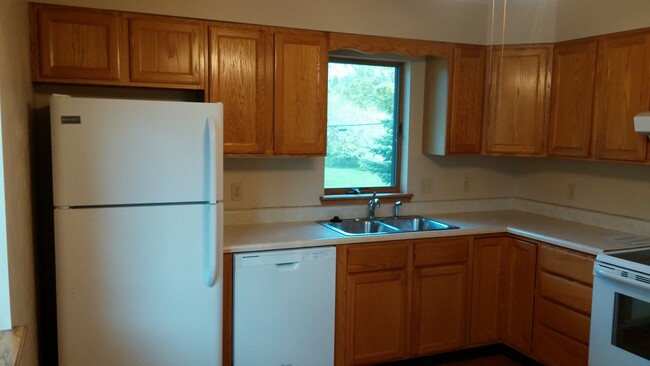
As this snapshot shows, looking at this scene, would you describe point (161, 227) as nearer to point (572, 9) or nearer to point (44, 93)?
point (44, 93)

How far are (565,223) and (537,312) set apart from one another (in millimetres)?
738

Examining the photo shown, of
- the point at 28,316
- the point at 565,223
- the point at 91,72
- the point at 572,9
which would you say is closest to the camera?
the point at 28,316

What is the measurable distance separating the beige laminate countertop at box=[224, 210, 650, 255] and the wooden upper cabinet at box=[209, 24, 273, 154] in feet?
1.66

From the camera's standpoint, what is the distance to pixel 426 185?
149 inches

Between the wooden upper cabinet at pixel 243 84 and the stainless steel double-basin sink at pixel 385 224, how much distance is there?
0.78 meters

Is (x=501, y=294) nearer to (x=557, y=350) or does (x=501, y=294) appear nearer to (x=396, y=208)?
(x=557, y=350)

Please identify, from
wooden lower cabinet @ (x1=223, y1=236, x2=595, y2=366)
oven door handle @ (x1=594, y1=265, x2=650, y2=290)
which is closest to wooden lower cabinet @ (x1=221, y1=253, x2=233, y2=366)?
wooden lower cabinet @ (x1=223, y1=236, x2=595, y2=366)

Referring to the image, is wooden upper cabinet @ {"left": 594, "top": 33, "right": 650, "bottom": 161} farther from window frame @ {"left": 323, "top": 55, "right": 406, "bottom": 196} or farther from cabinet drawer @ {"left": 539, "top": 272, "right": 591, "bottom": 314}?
window frame @ {"left": 323, "top": 55, "right": 406, "bottom": 196}

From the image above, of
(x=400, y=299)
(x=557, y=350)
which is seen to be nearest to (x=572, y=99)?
(x=557, y=350)

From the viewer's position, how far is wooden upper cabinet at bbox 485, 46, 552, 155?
341 centimetres

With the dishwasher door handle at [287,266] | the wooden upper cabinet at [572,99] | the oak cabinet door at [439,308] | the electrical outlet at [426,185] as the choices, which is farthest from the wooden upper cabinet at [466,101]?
the dishwasher door handle at [287,266]

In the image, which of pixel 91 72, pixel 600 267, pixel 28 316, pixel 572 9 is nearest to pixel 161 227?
pixel 28 316

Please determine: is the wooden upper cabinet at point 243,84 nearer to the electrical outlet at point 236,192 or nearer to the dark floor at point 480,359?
the electrical outlet at point 236,192

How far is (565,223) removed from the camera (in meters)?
3.48
